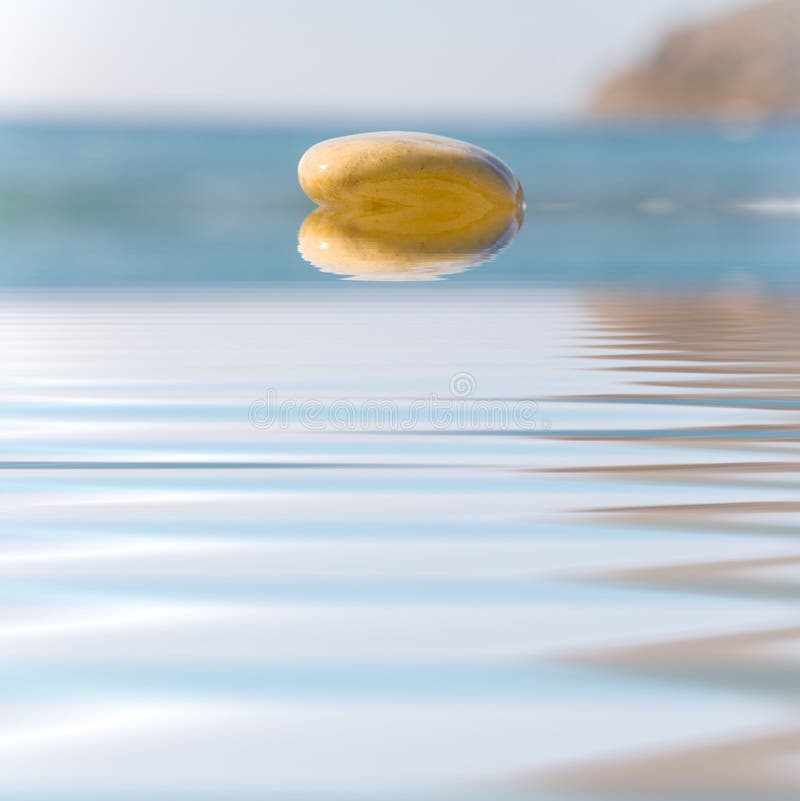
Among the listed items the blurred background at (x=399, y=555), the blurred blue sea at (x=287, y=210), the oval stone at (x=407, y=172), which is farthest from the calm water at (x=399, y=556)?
the oval stone at (x=407, y=172)

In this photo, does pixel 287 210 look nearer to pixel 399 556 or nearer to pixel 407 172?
pixel 407 172

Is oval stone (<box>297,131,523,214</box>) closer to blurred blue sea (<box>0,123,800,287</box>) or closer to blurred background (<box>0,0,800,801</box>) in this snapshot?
blurred blue sea (<box>0,123,800,287</box>)


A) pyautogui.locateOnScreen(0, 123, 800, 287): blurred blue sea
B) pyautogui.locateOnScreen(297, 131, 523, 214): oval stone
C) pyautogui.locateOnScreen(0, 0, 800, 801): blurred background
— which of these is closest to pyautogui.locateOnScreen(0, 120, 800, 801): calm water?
pyautogui.locateOnScreen(0, 0, 800, 801): blurred background

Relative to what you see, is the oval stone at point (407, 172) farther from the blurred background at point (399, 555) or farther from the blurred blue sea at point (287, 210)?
the blurred background at point (399, 555)

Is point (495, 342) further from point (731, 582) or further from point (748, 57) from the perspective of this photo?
point (748, 57)

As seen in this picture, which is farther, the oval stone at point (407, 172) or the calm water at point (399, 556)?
the oval stone at point (407, 172)

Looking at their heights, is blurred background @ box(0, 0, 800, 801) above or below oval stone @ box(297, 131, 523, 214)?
below
